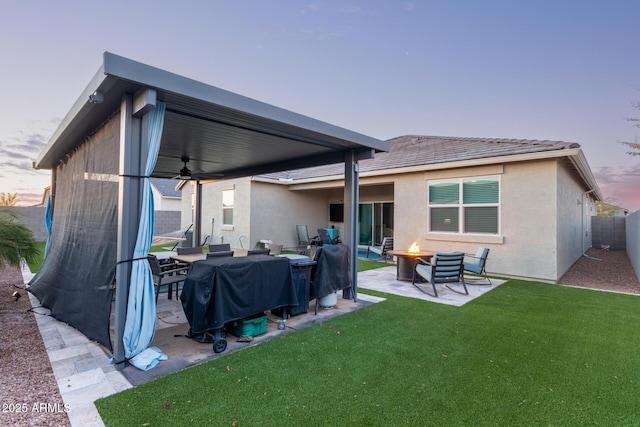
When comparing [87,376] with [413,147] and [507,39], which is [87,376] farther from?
[507,39]

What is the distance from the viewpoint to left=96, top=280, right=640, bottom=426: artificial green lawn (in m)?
2.25

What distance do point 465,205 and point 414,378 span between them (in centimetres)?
654

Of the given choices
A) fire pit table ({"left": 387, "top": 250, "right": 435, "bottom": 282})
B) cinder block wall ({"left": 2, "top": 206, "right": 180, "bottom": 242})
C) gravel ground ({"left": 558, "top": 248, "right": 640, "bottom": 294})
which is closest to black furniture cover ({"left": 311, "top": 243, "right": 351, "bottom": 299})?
fire pit table ({"left": 387, "top": 250, "right": 435, "bottom": 282})

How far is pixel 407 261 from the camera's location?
725 cm

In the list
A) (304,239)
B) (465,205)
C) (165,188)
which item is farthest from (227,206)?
(165,188)

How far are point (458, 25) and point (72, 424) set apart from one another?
461 inches

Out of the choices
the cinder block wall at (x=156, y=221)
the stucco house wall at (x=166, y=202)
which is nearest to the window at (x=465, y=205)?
the cinder block wall at (x=156, y=221)

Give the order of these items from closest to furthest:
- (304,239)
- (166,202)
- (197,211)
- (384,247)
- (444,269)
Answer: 1. (444,269)
2. (197,211)
3. (384,247)
4. (304,239)
5. (166,202)

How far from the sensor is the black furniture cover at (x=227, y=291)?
132 inches

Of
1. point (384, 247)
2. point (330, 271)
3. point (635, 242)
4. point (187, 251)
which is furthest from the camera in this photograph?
point (384, 247)

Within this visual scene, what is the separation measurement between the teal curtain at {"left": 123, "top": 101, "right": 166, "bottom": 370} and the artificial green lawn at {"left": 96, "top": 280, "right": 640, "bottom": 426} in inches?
22.3

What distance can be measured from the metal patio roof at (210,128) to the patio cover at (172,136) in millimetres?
11

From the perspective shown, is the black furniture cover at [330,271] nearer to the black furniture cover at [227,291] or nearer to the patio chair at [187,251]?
the black furniture cover at [227,291]

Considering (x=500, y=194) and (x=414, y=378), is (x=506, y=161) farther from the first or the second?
(x=414, y=378)
